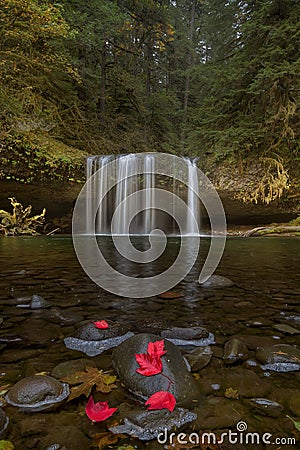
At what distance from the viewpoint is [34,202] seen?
12461 mm

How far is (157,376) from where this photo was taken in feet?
4.60

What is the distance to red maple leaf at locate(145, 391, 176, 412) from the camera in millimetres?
1272

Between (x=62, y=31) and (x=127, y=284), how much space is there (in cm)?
779

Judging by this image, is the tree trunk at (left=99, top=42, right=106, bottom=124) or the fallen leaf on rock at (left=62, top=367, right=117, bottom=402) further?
the tree trunk at (left=99, top=42, right=106, bottom=124)

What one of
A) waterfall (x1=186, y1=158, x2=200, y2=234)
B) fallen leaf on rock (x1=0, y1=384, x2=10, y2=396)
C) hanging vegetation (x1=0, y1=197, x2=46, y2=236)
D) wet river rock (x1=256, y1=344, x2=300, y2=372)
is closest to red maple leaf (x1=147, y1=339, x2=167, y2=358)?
wet river rock (x1=256, y1=344, x2=300, y2=372)

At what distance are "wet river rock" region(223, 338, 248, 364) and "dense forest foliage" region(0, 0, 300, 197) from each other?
8990 mm

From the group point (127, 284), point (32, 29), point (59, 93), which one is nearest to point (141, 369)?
point (127, 284)

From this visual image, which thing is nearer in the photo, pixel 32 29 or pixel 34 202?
pixel 32 29

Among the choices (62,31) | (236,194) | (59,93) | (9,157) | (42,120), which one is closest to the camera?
(62,31)

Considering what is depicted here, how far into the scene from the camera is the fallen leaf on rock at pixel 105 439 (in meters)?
1.07

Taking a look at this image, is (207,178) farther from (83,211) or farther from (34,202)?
(34,202)

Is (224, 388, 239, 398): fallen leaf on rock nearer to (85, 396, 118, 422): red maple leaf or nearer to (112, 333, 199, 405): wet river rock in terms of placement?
(112, 333, 199, 405): wet river rock

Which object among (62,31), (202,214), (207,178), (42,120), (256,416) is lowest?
(256,416)
